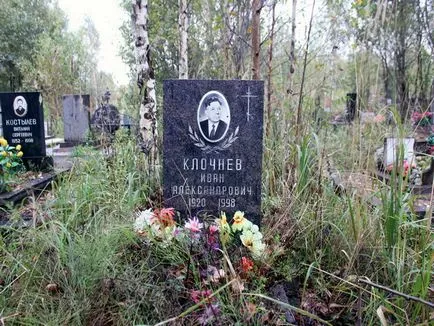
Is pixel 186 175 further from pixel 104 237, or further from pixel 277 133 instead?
pixel 277 133

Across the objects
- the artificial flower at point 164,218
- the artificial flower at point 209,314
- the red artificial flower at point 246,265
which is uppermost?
the artificial flower at point 164,218

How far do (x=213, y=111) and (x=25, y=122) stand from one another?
14.4 ft

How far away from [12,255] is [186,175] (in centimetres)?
128

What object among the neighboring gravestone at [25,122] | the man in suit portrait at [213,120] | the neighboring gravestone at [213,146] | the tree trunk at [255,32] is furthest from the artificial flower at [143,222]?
the neighboring gravestone at [25,122]

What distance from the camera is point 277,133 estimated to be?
4004 millimetres

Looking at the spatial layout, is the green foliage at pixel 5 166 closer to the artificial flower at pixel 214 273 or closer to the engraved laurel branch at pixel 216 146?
the engraved laurel branch at pixel 216 146

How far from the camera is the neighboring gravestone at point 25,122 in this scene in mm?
6094

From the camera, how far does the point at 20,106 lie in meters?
6.11

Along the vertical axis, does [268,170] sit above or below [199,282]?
above

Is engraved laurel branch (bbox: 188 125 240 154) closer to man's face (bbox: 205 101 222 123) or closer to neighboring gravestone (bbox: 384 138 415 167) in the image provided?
man's face (bbox: 205 101 222 123)

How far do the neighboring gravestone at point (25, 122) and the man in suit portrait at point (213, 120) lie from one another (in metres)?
4.16

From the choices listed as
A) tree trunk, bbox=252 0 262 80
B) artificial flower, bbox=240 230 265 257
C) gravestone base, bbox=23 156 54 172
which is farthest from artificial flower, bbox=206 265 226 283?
gravestone base, bbox=23 156 54 172

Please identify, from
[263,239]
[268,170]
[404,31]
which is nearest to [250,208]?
[263,239]

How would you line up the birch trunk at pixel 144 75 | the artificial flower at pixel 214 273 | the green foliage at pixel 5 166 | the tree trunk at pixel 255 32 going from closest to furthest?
the artificial flower at pixel 214 273 < the tree trunk at pixel 255 32 < the birch trunk at pixel 144 75 < the green foliage at pixel 5 166
